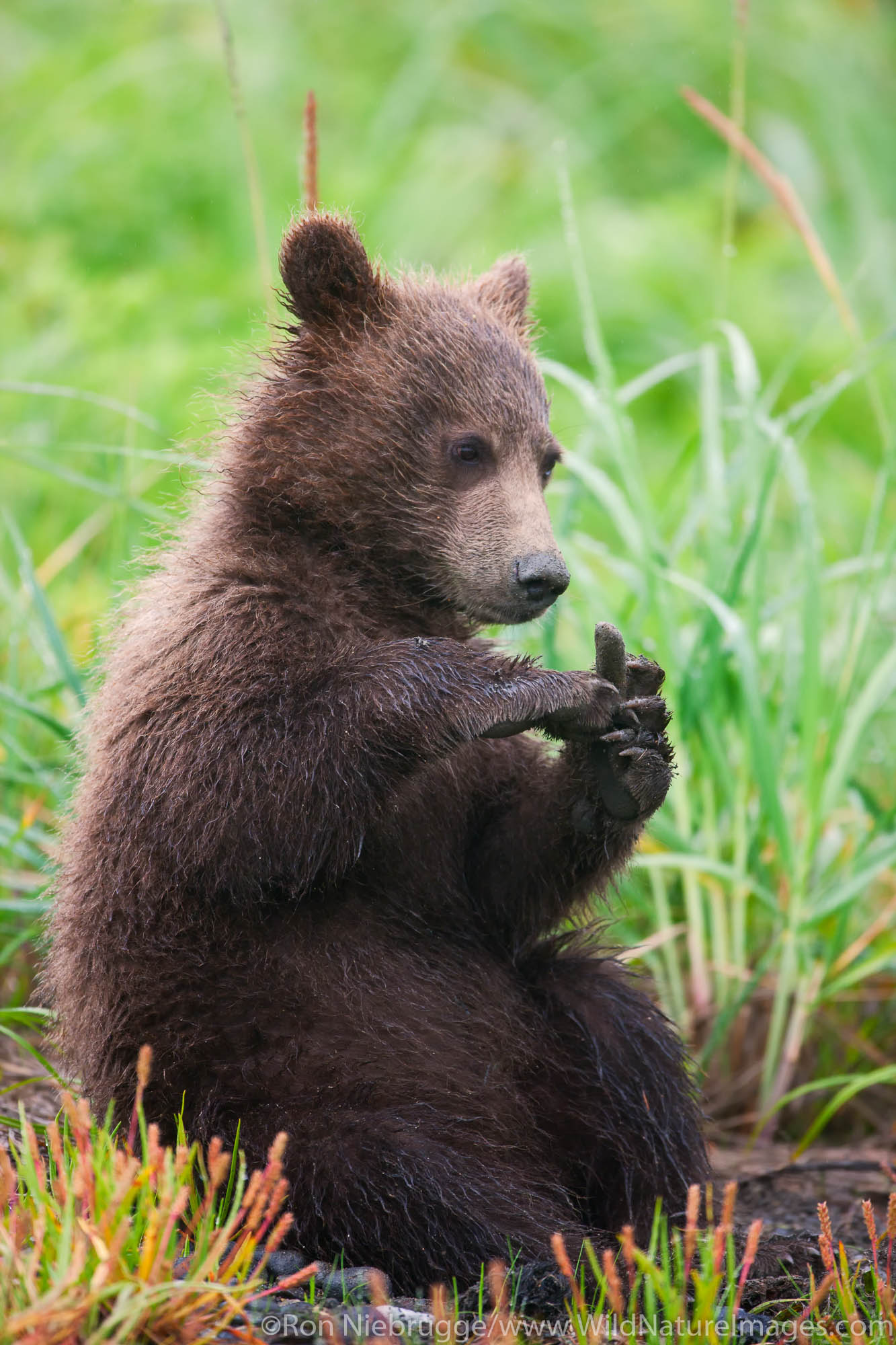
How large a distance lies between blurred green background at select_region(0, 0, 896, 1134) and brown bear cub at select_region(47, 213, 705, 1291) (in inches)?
19.0

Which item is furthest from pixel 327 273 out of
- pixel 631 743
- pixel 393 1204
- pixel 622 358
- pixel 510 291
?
pixel 622 358

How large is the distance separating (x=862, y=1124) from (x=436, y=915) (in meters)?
1.99

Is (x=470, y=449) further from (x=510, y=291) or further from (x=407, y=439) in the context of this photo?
(x=510, y=291)

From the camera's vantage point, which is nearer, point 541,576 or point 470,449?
point 541,576

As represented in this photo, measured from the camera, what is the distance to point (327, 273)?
3607 millimetres

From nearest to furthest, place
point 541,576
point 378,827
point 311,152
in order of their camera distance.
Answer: point 378,827 < point 541,576 < point 311,152

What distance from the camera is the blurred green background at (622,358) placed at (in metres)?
4.57

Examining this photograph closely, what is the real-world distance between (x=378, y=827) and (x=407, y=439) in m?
0.95

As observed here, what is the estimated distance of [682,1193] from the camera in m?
3.41

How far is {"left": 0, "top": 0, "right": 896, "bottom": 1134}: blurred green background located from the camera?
4.57 meters

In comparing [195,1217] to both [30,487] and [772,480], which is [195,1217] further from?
[30,487]

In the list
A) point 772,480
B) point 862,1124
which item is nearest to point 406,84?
point 772,480

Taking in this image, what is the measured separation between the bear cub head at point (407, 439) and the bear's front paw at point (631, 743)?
218mm

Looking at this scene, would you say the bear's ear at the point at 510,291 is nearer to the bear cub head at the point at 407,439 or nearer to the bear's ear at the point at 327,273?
the bear cub head at the point at 407,439
